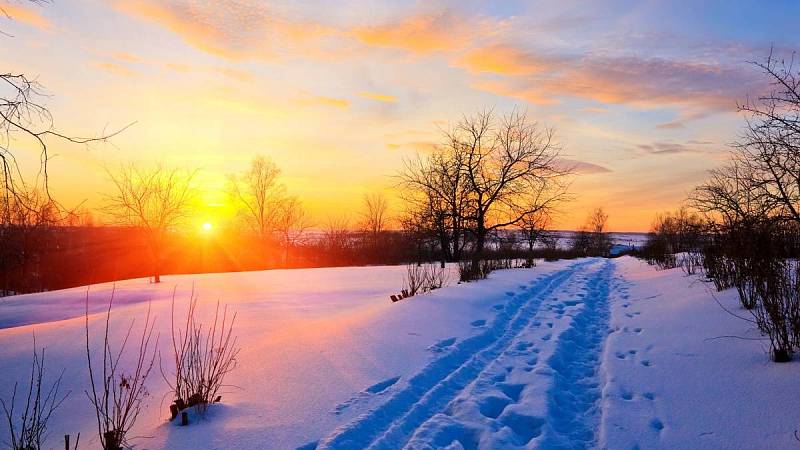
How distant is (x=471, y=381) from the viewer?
4480 millimetres

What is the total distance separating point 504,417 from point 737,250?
5165 millimetres

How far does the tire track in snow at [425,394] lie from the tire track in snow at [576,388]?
0.79 meters

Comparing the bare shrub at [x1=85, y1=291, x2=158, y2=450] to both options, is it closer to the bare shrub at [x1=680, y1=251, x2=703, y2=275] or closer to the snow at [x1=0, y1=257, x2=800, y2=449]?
the snow at [x1=0, y1=257, x2=800, y2=449]

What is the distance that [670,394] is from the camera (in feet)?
13.1

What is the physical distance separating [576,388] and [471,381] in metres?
1.04

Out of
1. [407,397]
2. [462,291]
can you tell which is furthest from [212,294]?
[407,397]

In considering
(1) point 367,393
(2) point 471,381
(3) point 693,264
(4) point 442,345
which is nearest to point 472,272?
(3) point 693,264

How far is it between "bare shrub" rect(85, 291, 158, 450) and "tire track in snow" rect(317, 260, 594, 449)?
150 cm

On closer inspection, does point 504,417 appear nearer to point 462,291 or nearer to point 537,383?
point 537,383

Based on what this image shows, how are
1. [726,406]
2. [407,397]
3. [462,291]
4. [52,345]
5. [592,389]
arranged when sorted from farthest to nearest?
[462,291] < [52,345] < [592,389] < [407,397] < [726,406]

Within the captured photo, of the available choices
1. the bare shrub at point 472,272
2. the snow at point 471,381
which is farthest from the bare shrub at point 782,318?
the bare shrub at point 472,272

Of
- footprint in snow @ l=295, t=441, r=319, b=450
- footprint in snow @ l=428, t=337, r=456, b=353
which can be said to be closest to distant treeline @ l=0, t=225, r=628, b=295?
footprint in snow @ l=428, t=337, r=456, b=353

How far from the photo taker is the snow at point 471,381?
3248 millimetres

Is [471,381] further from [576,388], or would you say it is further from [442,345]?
[442,345]
